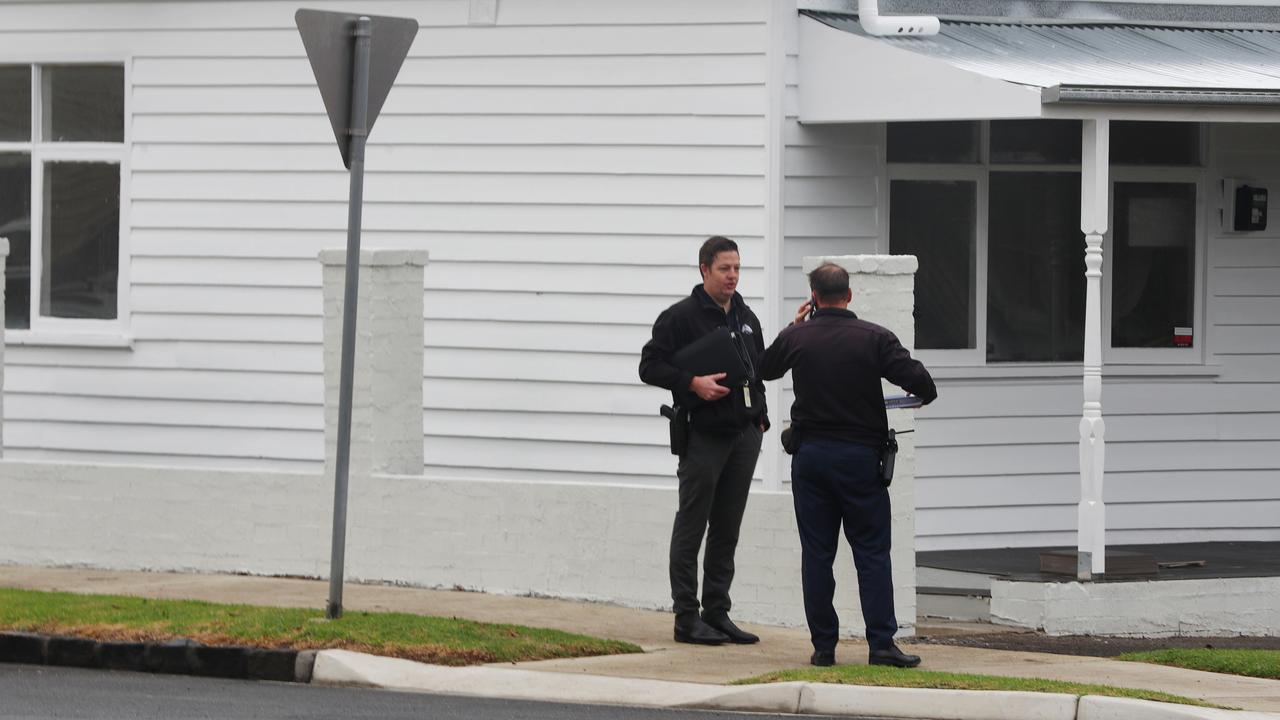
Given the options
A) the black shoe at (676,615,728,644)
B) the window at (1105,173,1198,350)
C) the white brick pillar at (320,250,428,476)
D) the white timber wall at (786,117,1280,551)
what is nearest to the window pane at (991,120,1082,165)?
the window at (1105,173,1198,350)

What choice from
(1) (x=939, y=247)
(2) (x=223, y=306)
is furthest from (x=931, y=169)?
(2) (x=223, y=306)

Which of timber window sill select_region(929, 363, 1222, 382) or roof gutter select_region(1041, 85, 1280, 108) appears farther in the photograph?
timber window sill select_region(929, 363, 1222, 382)

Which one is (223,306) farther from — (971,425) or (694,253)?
(971,425)

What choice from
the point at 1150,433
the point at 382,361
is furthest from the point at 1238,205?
the point at 382,361

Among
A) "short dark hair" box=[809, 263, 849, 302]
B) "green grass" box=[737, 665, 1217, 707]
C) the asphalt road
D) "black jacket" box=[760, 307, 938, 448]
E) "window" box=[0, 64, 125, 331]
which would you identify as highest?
"window" box=[0, 64, 125, 331]

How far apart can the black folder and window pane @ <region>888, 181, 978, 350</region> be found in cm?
351

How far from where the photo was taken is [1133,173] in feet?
45.9

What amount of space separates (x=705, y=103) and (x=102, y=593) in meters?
4.32

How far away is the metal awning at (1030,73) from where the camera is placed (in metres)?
11.6

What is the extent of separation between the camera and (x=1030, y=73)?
12023mm

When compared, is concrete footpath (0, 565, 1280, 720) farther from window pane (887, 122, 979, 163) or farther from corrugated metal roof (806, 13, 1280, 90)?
window pane (887, 122, 979, 163)

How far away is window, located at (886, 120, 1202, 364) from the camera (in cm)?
1357

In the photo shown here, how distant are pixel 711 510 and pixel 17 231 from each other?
665 centimetres

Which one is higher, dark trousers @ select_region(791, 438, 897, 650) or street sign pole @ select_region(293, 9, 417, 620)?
street sign pole @ select_region(293, 9, 417, 620)
